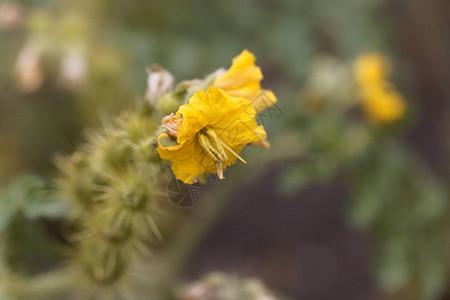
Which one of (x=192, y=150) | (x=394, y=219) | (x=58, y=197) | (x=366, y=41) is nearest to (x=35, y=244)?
(x=58, y=197)

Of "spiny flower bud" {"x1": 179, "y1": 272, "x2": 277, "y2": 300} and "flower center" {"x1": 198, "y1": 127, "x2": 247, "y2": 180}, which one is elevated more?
"flower center" {"x1": 198, "y1": 127, "x2": 247, "y2": 180}

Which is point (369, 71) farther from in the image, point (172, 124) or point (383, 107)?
point (172, 124)

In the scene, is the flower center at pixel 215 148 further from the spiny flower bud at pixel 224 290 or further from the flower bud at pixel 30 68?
the flower bud at pixel 30 68

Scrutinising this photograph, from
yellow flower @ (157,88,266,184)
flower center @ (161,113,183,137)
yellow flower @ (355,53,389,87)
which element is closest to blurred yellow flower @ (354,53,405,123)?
yellow flower @ (355,53,389,87)

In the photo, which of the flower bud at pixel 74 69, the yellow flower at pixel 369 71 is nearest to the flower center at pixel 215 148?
the flower bud at pixel 74 69

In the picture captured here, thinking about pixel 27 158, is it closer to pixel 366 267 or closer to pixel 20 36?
pixel 20 36

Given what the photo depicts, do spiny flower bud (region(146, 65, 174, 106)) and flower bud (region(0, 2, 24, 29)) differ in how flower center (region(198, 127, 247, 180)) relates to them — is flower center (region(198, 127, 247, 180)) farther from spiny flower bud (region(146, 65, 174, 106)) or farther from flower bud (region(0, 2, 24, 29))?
flower bud (region(0, 2, 24, 29))

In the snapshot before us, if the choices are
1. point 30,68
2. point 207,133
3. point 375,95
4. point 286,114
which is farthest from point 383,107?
point 30,68
